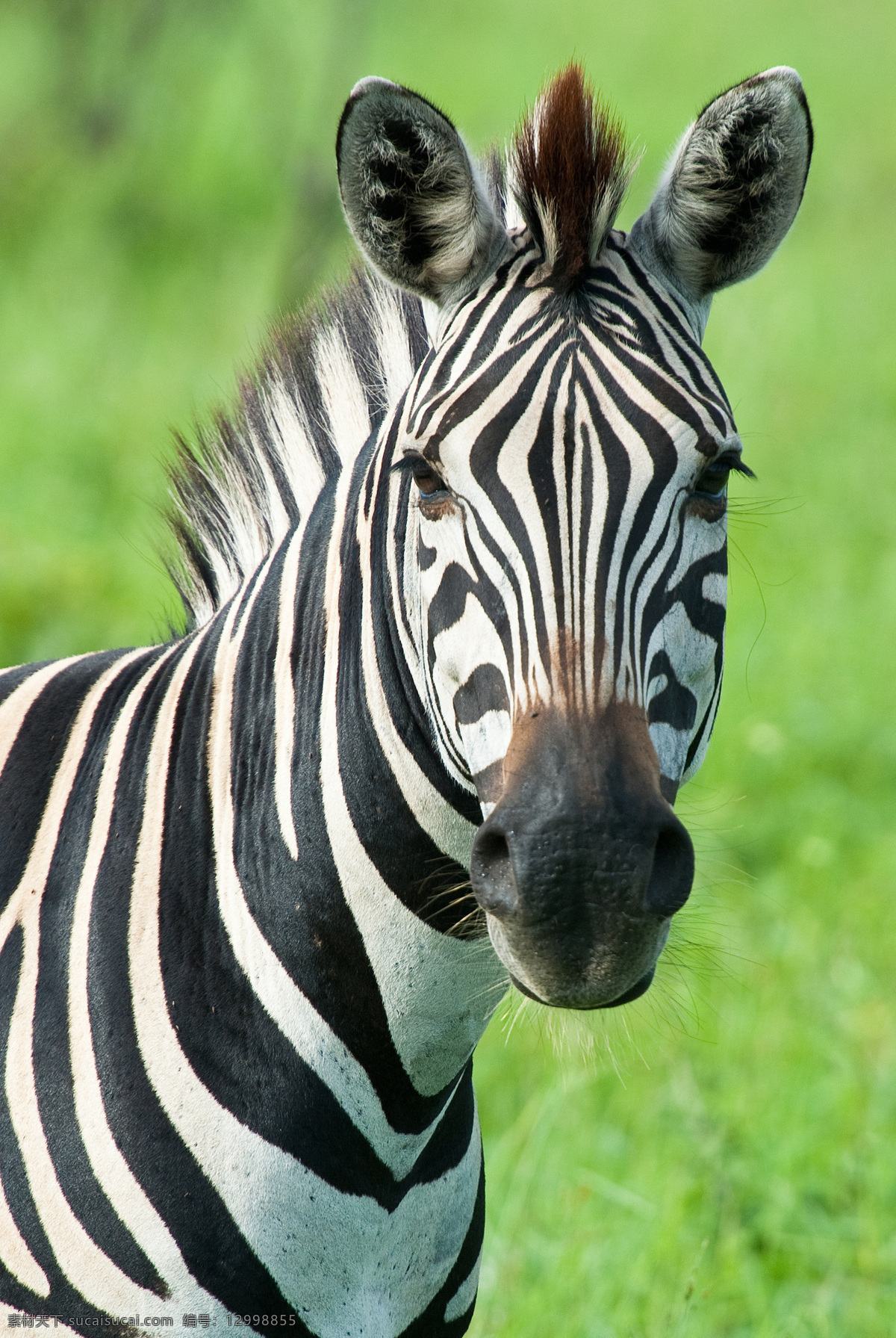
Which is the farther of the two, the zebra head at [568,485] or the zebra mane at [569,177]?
the zebra mane at [569,177]

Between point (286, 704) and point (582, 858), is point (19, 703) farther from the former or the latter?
point (582, 858)

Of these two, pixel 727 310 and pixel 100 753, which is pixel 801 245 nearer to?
pixel 727 310

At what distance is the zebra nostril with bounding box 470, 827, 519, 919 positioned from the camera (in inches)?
72.4

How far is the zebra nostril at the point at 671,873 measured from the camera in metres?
1.82

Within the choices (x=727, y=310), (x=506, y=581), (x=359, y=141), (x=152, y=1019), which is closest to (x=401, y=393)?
(x=359, y=141)

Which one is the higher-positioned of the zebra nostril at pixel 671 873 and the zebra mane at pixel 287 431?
the zebra mane at pixel 287 431

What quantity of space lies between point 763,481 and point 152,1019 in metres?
9.82

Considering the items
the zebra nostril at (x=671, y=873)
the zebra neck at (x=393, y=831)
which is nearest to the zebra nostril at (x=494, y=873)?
the zebra nostril at (x=671, y=873)

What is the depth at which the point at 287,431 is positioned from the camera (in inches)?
107

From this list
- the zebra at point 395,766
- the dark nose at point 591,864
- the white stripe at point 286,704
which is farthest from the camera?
the white stripe at point 286,704

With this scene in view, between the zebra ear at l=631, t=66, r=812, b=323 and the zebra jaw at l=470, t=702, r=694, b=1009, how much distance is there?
3.04 ft

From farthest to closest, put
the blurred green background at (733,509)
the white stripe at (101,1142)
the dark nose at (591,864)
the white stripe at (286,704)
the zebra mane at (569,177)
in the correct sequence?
the blurred green background at (733,509)
the white stripe at (286,704)
the white stripe at (101,1142)
the zebra mane at (569,177)
the dark nose at (591,864)

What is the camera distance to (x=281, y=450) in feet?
8.89

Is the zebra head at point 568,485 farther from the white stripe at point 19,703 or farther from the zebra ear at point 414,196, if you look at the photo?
the white stripe at point 19,703
